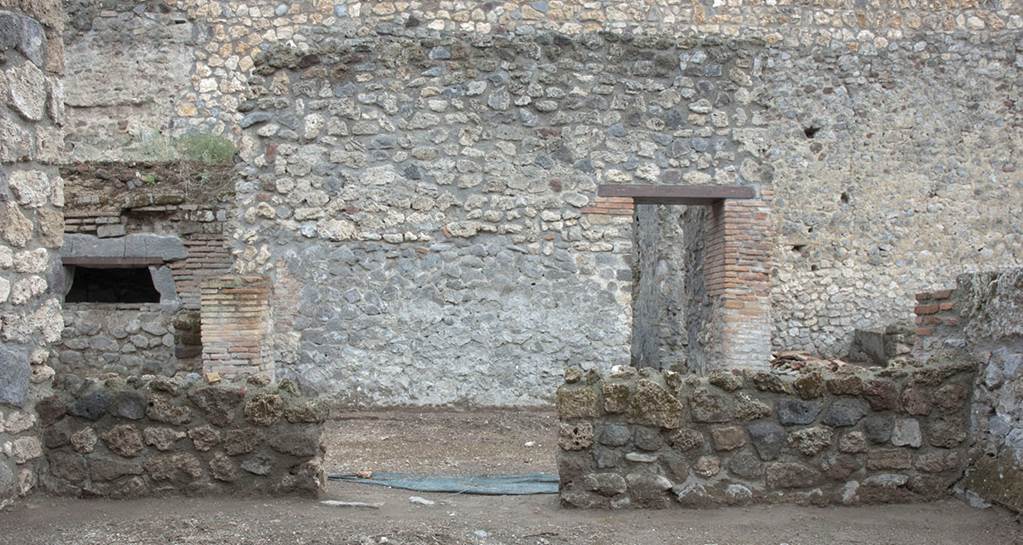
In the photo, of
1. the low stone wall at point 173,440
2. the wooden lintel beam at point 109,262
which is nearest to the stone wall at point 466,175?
the wooden lintel beam at point 109,262

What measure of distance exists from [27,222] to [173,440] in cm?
124

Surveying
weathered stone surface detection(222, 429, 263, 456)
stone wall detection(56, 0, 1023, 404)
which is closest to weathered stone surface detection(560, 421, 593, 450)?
weathered stone surface detection(222, 429, 263, 456)

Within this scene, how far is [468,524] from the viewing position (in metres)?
4.07

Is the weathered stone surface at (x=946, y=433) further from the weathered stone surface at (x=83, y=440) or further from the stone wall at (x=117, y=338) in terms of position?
the stone wall at (x=117, y=338)

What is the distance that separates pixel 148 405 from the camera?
13.7 feet

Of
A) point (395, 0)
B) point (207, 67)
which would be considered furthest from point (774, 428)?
point (207, 67)

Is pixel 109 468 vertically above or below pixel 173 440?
below

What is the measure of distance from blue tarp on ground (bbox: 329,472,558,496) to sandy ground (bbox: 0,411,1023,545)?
0.74ft

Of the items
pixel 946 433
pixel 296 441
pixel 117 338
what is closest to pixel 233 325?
pixel 117 338

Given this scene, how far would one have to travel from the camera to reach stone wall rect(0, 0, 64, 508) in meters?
3.88

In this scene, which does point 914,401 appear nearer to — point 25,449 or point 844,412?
point 844,412

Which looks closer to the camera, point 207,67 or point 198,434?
point 198,434

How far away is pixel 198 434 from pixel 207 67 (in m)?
11.1

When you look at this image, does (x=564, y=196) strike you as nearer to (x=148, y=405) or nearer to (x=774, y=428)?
(x=774, y=428)
